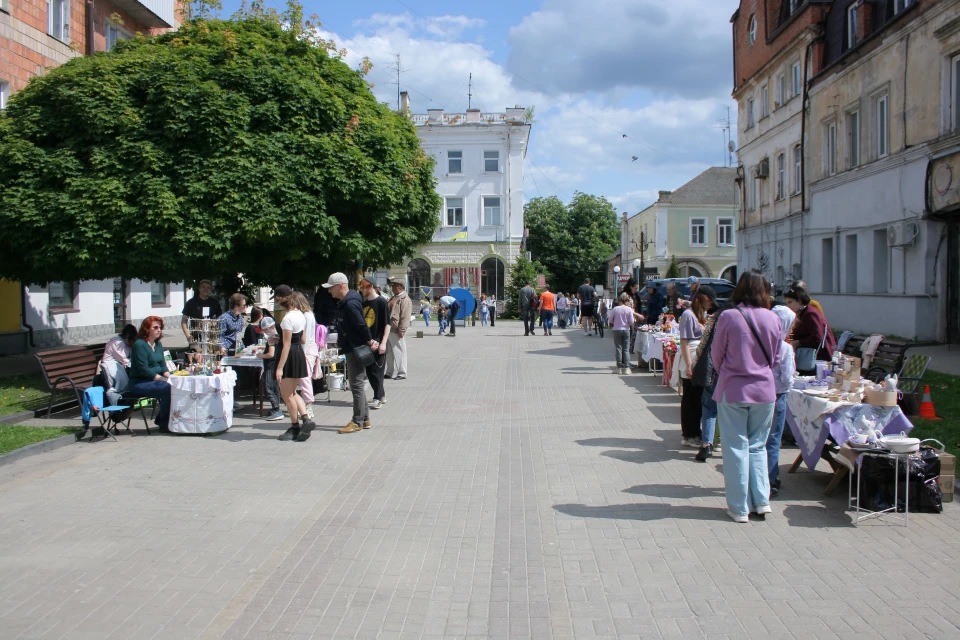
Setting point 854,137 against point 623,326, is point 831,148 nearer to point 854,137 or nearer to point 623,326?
point 854,137

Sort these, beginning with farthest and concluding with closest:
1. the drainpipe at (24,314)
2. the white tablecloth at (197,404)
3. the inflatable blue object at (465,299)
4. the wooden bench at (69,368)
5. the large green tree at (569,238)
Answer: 1. the large green tree at (569,238)
2. the inflatable blue object at (465,299)
3. the drainpipe at (24,314)
4. the wooden bench at (69,368)
5. the white tablecloth at (197,404)

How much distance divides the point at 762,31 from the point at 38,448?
3028 centimetres

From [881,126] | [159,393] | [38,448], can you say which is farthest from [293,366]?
[881,126]

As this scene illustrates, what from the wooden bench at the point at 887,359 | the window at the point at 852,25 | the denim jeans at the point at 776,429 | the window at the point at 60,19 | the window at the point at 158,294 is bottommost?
the denim jeans at the point at 776,429

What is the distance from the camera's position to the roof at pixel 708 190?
54.9 m

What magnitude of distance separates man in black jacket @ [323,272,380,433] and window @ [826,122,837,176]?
1995 cm

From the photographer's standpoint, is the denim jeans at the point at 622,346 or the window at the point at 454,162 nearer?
the denim jeans at the point at 622,346

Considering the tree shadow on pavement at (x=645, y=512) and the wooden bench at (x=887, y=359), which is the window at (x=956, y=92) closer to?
the wooden bench at (x=887, y=359)

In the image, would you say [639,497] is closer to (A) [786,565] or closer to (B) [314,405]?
(A) [786,565]

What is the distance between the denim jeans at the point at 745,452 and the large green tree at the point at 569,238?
65.9 m

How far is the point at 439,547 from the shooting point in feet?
18.1

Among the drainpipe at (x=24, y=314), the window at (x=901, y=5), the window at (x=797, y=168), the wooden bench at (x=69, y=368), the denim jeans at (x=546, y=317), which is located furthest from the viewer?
the denim jeans at (x=546, y=317)

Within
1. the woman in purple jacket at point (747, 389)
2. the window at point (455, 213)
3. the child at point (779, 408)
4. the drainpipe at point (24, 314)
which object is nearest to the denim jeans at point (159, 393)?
the woman in purple jacket at point (747, 389)

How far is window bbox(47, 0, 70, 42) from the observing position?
782 inches
